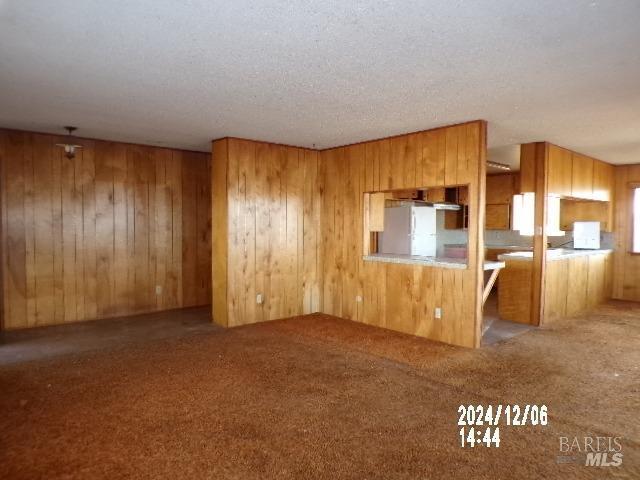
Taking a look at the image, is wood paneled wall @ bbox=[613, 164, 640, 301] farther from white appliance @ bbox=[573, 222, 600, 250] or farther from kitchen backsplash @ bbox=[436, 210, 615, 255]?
white appliance @ bbox=[573, 222, 600, 250]

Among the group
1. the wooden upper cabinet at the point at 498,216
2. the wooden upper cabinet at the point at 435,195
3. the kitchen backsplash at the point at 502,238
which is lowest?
the kitchen backsplash at the point at 502,238

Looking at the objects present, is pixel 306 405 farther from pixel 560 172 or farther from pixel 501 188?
pixel 501 188

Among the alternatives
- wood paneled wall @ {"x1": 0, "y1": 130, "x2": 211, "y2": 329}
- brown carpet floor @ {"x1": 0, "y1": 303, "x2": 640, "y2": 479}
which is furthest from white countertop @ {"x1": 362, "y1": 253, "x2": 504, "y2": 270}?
wood paneled wall @ {"x1": 0, "y1": 130, "x2": 211, "y2": 329}

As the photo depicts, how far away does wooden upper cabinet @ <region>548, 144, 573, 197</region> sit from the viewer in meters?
5.72

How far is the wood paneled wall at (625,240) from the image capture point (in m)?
7.57

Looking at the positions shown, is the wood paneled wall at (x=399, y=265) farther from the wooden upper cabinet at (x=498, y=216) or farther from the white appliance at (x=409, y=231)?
the wooden upper cabinet at (x=498, y=216)

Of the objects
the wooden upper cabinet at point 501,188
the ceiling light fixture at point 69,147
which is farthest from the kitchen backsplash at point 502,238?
the ceiling light fixture at point 69,147

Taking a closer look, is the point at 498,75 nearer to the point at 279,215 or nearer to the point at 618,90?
the point at 618,90

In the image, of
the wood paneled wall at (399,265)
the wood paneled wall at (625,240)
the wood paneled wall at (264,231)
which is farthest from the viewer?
the wood paneled wall at (625,240)

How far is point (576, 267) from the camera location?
6.39 m

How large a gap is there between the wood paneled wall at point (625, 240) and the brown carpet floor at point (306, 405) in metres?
3.56

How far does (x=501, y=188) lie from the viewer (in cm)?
872

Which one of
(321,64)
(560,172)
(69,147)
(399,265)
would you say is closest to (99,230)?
(69,147)

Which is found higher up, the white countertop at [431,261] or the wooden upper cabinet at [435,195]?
the wooden upper cabinet at [435,195]
